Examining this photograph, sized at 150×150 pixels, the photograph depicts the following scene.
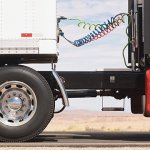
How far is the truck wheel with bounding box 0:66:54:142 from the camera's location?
349 inches

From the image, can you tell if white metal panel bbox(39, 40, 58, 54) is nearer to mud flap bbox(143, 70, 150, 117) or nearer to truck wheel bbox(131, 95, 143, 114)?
mud flap bbox(143, 70, 150, 117)

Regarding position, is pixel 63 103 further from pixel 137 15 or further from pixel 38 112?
pixel 137 15

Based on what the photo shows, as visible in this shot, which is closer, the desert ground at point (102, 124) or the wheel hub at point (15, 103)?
the wheel hub at point (15, 103)

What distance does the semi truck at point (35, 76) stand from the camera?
8734 mm

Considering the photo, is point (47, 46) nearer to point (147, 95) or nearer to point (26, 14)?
point (26, 14)

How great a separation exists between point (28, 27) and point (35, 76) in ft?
2.65

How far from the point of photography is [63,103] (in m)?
9.14

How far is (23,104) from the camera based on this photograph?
29.2 feet

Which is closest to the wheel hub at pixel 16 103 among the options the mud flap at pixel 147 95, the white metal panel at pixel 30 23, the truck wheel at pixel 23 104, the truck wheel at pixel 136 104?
the truck wheel at pixel 23 104

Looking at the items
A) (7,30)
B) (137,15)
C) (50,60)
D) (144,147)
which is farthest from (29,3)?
(144,147)

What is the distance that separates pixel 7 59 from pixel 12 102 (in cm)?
80

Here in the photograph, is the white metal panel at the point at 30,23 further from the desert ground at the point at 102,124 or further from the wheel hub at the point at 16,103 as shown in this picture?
the desert ground at the point at 102,124

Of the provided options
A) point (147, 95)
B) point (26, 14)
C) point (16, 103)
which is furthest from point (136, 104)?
point (26, 14)

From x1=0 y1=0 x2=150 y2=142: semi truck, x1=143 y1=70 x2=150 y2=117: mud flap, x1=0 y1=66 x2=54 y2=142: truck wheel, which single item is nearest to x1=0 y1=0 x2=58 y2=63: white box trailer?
x1=0 y1=0 x2=150 y2=142: semi truck
